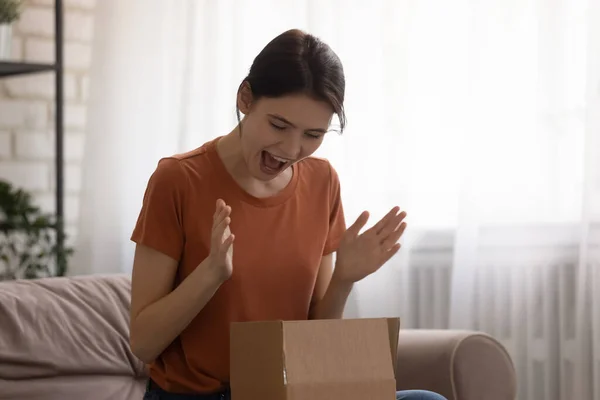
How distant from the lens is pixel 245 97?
1.65 m

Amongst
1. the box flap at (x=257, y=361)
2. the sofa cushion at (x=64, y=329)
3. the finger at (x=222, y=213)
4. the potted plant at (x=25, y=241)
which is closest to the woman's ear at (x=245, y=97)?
the finger at (x=222, y=213)

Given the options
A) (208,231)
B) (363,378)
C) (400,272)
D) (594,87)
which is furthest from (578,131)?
(363,378)

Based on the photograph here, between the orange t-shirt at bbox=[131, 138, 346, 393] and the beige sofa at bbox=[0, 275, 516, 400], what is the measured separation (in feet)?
1.24

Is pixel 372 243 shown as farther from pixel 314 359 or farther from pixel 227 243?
pixel 314 359

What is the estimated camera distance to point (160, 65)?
3.11 metres

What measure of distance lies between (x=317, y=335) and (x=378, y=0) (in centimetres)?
166

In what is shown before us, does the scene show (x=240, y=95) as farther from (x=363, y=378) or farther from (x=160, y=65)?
(x=160, y=65)

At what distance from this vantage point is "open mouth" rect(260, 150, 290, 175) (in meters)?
1.64

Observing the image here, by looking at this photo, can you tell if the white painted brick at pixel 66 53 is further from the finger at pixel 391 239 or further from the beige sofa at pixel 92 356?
the finger at pixel 391 239

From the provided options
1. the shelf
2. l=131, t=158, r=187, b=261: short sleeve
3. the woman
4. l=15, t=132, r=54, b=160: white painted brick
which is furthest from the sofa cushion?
l=15, t=132, r=54, b=160: white painted brick

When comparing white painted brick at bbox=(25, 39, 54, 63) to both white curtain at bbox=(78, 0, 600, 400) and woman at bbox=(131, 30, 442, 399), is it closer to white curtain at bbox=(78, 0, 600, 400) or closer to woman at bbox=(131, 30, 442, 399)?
white curtain at bbox=(78, 0, 600, 400)

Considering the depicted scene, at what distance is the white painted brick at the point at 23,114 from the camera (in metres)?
3.00

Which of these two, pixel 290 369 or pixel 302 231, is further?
pixel 302 231

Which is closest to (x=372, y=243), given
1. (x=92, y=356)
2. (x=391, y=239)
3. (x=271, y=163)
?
(x=391, y=239)
